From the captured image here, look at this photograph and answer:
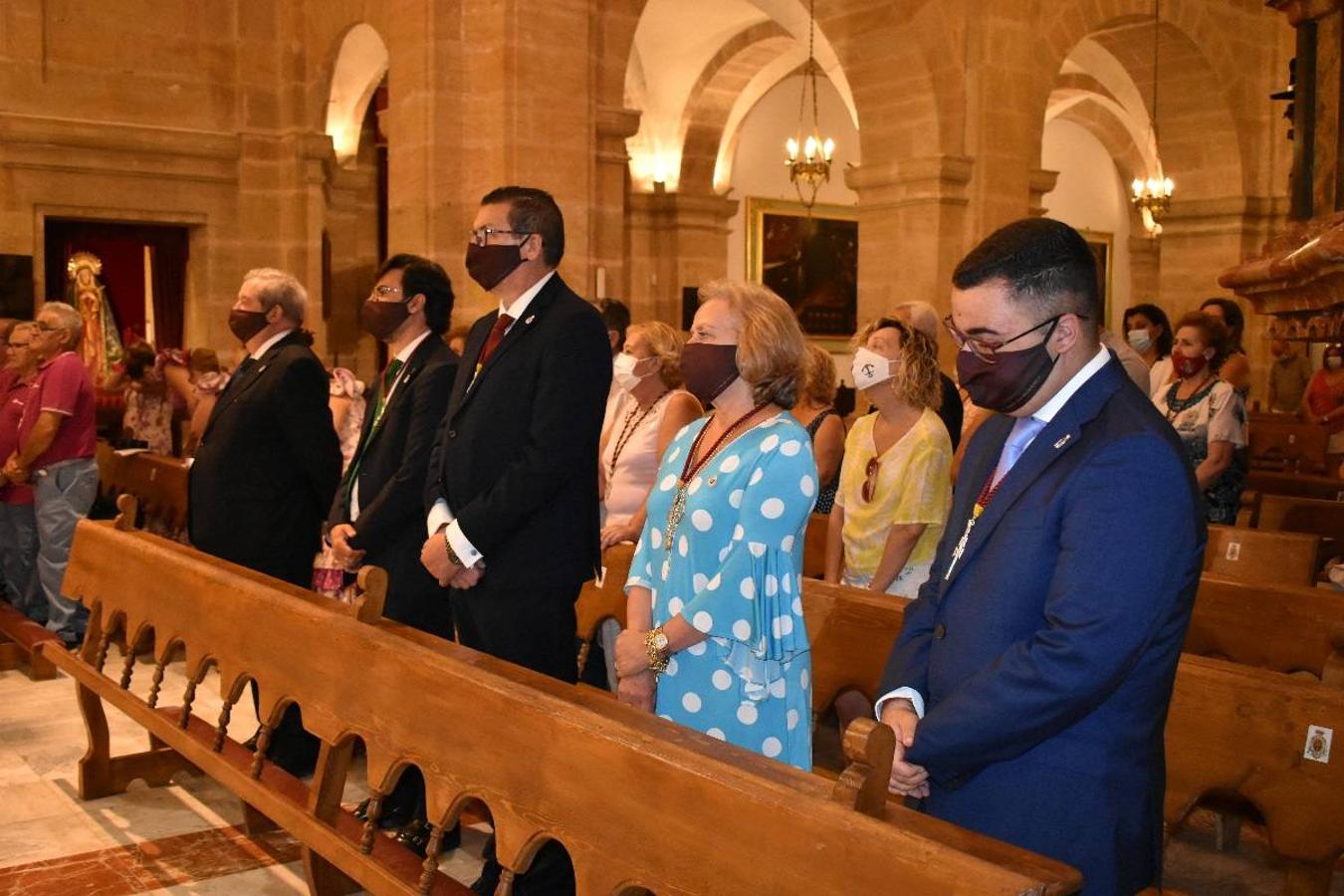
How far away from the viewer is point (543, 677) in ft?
8.38

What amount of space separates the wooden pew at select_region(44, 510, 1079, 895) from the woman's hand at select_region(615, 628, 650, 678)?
247mm

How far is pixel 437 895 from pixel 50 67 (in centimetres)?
1050

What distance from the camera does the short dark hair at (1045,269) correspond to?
75.7 inches

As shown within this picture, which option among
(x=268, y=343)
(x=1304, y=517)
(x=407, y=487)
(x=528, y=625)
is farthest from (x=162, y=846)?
(x=1304, y=517)

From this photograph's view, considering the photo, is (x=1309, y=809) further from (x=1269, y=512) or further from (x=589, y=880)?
(x=1269, y=512)

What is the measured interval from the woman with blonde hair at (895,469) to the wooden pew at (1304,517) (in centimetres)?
234

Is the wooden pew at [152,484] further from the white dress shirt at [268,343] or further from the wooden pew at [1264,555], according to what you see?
the wooden pew at [1264,555]

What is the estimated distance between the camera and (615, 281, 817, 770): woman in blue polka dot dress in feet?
8.75

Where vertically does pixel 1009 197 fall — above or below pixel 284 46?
below

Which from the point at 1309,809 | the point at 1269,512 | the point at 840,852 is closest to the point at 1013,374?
the point at 840,852

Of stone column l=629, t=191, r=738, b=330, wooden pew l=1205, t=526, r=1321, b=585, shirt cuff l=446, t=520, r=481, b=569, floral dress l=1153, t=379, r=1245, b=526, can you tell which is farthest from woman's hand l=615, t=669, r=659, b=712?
stone column l=629, t=191, r=738, b=330

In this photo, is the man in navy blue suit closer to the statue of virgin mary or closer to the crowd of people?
the crowd of people

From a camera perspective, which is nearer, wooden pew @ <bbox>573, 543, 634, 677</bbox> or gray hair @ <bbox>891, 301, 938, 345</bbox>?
wooden pew @ <bbox>573, 543, 634, 677</bbox>

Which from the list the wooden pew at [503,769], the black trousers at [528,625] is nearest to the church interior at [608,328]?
the wooden pew at [503,769]
